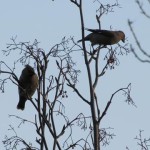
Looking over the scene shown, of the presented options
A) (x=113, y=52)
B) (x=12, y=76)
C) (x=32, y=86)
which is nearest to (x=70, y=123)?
(x=12, y=76)

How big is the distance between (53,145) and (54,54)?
4.20 feet

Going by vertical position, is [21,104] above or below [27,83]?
below

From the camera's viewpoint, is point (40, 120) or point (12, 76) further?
point (12, 76)

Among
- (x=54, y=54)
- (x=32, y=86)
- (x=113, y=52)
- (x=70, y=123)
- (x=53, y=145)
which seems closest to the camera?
(x=53, y=145)

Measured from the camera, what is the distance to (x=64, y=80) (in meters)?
5.86

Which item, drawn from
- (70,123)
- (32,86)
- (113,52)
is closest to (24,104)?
(32,86)

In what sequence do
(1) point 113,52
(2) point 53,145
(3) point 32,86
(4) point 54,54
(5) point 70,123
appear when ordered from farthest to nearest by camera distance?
(3) point 32,86
(1) point 113,52
(4) point 54,54
(5) point 70,123
(2) point 53,145

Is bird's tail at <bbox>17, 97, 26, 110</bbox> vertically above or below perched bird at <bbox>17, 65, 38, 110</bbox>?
below

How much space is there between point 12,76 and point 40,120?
2.29 ft

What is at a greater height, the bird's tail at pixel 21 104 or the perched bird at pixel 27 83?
the perched bird at pixel 27 83

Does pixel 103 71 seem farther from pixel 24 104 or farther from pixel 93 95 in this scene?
pixel 24 104

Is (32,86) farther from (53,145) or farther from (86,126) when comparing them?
(53,145)

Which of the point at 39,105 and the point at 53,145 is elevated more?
the point at 39,105

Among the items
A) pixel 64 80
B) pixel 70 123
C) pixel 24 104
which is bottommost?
pixel 70 123
